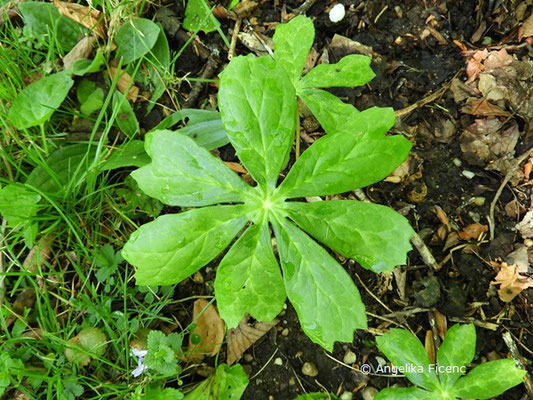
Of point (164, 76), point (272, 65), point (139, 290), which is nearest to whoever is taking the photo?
point (272, 65)

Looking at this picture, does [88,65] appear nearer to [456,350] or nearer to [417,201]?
[417,201]

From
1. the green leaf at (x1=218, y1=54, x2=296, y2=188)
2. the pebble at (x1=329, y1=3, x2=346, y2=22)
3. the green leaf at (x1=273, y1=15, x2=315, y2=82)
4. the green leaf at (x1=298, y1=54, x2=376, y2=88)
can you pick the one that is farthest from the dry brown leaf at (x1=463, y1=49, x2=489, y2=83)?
the green leaf at (x1=218, y1=54, x2=296, y2=188)

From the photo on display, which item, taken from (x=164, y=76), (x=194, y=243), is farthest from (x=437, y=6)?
(x=194, y=243)

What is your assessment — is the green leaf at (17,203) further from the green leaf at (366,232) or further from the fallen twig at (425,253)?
the fallen twig at (425,253)

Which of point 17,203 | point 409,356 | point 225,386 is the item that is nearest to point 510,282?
point 409,356

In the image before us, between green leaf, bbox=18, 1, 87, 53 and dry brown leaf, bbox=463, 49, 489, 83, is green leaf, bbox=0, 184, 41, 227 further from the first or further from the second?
dry brown leaf, bbox=463, 49, 489, 83

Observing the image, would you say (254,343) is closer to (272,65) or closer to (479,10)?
(272,65)
